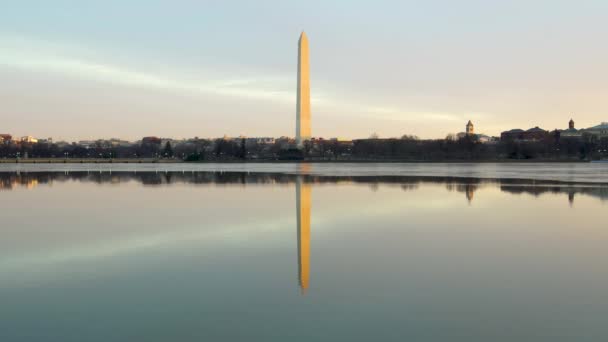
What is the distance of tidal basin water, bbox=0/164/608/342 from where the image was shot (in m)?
5.57

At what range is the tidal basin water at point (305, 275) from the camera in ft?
18.3

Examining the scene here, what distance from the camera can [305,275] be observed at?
7801mm

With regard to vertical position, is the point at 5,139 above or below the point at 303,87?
below

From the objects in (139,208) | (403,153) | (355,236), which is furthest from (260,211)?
(403,153)

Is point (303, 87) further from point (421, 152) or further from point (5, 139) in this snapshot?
point (5, 139)

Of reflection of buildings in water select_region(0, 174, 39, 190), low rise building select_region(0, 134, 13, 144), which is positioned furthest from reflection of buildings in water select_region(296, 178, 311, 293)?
low rise building select_region(0, 134, 13, 144)

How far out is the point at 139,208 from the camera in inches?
656

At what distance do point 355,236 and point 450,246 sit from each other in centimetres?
198

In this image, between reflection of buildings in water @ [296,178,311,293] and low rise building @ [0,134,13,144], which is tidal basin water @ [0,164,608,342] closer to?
reflection of buildings in water @ [296,178,311,293]

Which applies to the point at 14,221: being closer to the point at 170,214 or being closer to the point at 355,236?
the point at 170,214

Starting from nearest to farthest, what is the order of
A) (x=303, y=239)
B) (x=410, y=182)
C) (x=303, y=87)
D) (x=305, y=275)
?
(x=305, y=275) < (x=303, y=239) < (x=410, y=182) < (x=303, y=87)

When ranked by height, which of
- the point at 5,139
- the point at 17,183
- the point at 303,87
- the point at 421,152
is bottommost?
the point at 17,183

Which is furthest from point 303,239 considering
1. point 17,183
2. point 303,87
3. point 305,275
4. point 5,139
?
point 5,139

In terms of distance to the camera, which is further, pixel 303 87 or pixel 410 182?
pixel 303 87
